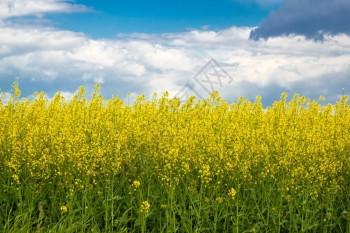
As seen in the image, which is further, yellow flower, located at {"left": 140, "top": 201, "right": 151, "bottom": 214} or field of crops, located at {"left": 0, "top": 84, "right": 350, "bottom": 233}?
field of crops, located at {"left": 0, "top": 84, "right": 350, "bottom": 233}

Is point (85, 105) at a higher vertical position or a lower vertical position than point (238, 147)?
higher

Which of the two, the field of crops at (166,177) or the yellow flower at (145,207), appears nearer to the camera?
the yellow flower at (145,207)

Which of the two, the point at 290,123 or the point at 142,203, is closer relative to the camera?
the point at 142,203

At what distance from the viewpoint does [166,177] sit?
6.28m

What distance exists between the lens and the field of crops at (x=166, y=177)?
21.2ft

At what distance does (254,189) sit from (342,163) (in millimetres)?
1715

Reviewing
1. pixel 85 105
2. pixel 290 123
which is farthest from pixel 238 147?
pixel 85 105

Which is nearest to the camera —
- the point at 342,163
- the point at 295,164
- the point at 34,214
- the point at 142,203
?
the point at 142,203

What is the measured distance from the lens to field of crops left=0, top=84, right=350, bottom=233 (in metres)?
6.45

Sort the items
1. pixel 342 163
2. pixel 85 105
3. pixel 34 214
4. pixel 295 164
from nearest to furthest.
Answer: pixel 34 214 → pixel 295 164 → pixel 342 163 → pixel 85 105

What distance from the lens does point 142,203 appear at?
6324 millimetres

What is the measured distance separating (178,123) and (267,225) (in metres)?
1.92

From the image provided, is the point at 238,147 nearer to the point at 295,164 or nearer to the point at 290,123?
the point at 295,164

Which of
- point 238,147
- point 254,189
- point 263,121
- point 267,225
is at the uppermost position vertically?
point 263,121
